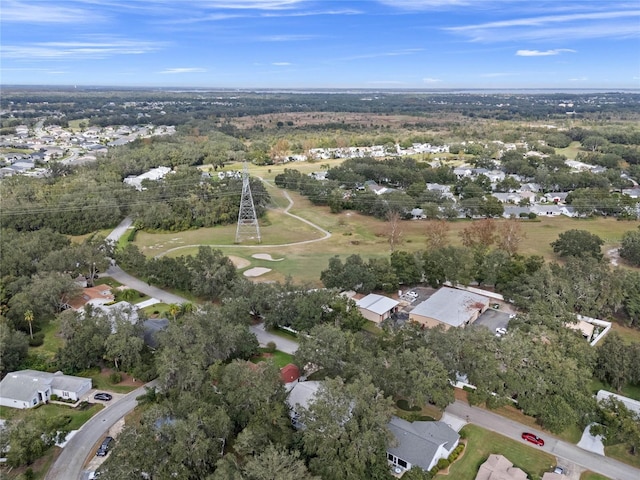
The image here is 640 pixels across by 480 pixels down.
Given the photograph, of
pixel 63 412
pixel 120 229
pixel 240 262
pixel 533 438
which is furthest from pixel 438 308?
pixel 120 229

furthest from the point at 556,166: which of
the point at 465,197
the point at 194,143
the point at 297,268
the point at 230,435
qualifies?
the point at 230,435

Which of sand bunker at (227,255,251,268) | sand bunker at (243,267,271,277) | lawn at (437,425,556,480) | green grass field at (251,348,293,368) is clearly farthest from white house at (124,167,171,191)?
lawn at (437,425,556,480)

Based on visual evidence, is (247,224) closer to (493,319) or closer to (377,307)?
(377,307)

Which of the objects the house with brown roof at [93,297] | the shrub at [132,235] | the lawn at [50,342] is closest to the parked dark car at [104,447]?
the lawn at [50,342]

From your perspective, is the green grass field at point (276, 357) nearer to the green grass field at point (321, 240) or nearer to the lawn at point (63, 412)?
the lawn at point (63, 412)

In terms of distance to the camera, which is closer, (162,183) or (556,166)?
(162,183)

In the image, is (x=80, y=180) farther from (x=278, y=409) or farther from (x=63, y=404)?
(x=278, y=409)

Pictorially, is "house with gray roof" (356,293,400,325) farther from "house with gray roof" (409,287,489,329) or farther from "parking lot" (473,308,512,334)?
"parking lot" (473,308,512,334)
